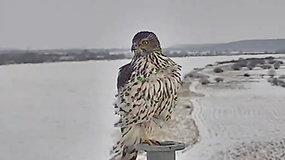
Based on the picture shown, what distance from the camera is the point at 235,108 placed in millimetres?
2404

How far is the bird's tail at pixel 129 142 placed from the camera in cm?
70

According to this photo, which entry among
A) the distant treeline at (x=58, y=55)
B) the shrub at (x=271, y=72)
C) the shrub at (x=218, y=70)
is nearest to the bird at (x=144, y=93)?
the distant treeline at (x=58, y=55)

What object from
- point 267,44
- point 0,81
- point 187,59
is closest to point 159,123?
point 187,59

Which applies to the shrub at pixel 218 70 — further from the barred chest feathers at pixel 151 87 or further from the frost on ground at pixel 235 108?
the barred chest feathers at pixel 151 87

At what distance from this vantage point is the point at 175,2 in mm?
2314

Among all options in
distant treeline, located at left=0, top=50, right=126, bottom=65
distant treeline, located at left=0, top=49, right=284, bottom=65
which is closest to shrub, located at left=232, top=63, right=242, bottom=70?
distant treeline, located at left=0, top=49, right=284, bottom=65

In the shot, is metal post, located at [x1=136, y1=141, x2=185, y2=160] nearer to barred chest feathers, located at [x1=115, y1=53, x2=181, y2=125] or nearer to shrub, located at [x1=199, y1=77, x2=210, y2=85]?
barred chest feathers, located at [x1=115, y1=53, x2=181, y2=125]

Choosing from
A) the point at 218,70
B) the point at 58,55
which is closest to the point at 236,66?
the point at 218,70

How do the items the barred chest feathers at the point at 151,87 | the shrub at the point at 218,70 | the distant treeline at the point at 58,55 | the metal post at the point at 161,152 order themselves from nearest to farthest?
the metal post at the point at 161,152 < the barred chest feathers at the point at 151,87 < the distant treeline at the point at 58,55 < the shrub at the point at 218,70

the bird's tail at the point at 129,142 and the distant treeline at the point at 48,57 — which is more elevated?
the distant treeline at the point at 48,57

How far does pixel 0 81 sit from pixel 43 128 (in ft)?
1.01

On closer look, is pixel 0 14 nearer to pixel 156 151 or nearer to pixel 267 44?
pixel 267 44

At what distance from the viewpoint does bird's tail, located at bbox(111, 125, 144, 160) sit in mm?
702

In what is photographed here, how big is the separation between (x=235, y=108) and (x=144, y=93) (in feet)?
5.85
